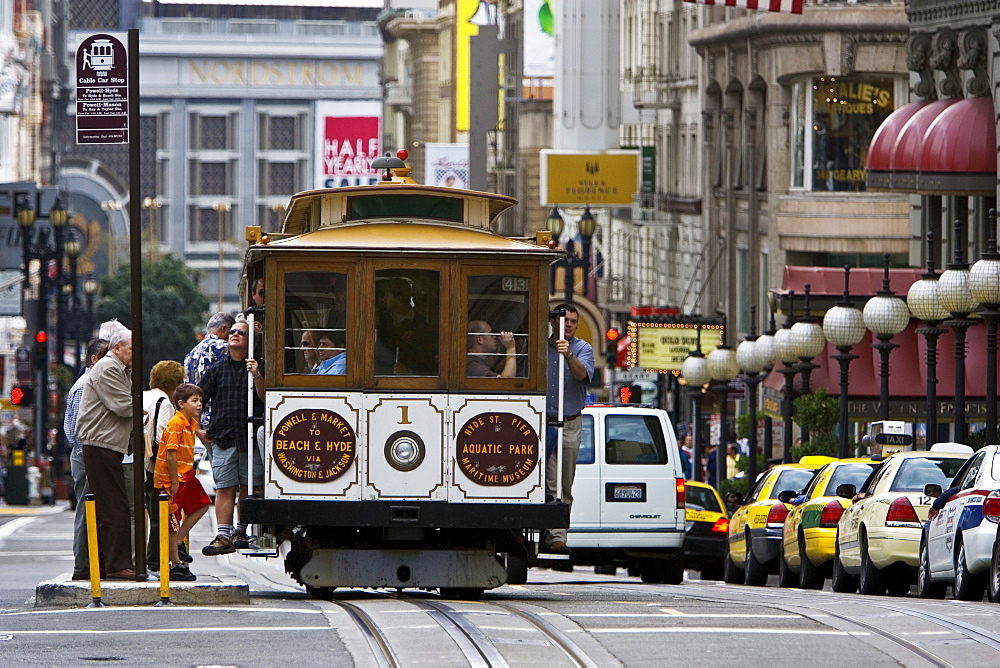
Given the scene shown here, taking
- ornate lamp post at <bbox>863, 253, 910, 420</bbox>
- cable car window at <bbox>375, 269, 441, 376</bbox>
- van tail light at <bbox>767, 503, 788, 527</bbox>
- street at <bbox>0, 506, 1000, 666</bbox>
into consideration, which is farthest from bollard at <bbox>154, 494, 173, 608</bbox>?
ornate lamp post at <bbox>863, 253, 910, 420</bbox>

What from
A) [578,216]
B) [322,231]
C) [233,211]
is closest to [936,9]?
[322,231]

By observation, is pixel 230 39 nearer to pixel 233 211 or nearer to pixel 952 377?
pixel 233 211

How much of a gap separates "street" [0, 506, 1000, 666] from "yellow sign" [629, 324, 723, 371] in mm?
29244

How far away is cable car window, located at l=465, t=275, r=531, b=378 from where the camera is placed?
51.1ft

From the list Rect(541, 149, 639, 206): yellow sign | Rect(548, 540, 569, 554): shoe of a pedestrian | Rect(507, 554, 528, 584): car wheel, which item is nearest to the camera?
Rect(548, 540, 569, 554): shoe of a pedestrian

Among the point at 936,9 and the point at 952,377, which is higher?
the point at 936,9

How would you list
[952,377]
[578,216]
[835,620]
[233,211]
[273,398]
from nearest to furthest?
[835,620]
[273,398]
[952,377]
[578,216]
[233,211]

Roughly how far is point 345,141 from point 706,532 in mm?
119993

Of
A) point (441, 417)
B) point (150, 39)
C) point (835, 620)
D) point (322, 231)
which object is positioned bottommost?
point (835, 620)

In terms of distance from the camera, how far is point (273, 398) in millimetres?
15484

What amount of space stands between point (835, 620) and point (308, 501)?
3.79 m

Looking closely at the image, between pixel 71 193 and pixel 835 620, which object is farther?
pixel 71 193

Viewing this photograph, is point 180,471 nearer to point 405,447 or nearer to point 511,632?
point 405,447

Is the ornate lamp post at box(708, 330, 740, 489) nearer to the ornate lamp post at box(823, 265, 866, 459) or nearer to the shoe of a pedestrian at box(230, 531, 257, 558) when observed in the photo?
the ornate lamp post at box(823, 265, 866, 459)
